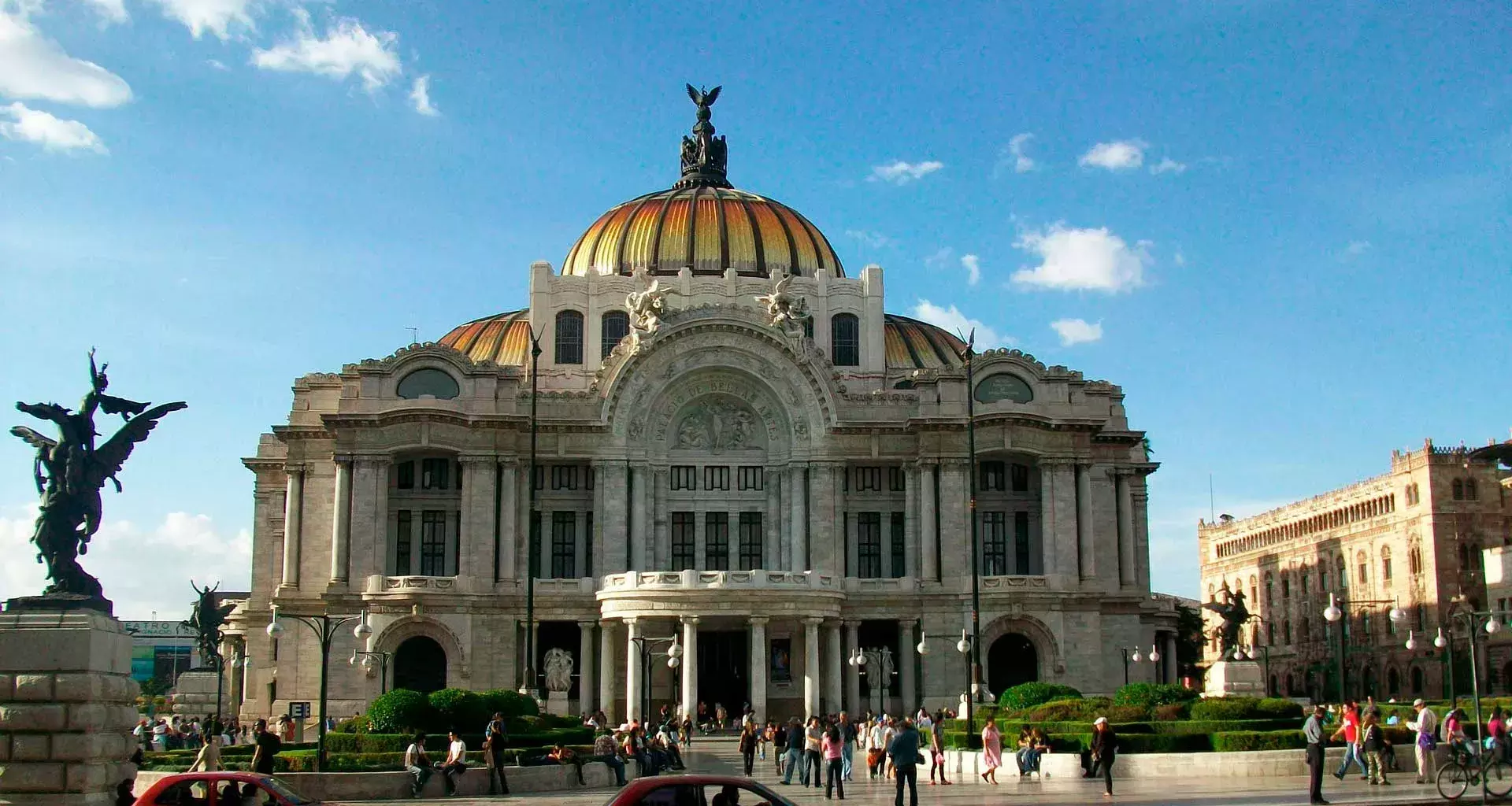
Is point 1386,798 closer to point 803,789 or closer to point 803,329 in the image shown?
point 803,789

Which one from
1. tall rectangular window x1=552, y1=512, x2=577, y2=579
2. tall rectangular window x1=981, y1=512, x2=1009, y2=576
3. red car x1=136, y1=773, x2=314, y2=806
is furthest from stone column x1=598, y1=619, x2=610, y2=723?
red car x1=136, y1=773, x2=314, y2=806

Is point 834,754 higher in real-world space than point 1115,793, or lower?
higher

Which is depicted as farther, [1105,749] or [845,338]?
[845,338]

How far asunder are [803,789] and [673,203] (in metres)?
52.2

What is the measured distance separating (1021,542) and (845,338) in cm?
1475

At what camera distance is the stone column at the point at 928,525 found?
74.4 meters

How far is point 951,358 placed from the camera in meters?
89.0

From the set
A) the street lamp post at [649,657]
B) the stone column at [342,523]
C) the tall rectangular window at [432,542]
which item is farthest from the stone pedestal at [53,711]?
Answer: the tall rectangular window at [432,542]

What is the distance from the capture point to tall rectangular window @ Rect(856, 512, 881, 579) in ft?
253

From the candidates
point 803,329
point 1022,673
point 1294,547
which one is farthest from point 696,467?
point 1294,547

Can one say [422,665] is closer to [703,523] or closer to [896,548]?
[703,523]

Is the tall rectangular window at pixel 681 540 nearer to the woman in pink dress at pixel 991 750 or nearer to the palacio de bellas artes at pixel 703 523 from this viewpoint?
the palacio de bellas artes at pixel 703 523

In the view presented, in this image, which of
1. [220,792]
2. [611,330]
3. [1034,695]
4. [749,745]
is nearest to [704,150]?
[611,330]

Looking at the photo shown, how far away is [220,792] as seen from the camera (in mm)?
26109
